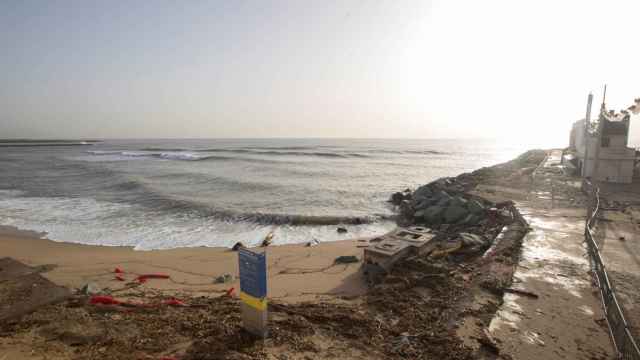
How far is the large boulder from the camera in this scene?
13.1m

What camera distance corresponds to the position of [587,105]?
49.1ft

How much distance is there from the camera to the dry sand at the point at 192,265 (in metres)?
7.42

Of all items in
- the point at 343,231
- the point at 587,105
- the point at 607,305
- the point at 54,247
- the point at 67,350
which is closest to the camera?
the point at 67,350

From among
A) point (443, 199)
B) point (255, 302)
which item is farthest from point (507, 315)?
point (443, 199)

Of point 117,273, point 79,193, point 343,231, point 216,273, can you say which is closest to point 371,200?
point 343,231

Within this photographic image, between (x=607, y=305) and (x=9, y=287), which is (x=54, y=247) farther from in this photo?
(x=607, y=305)

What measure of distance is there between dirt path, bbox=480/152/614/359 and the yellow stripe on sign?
3224mm

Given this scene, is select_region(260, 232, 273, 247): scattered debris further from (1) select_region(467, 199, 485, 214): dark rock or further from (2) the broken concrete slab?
(1) select_region(467, 199, 485, 214): dark rock

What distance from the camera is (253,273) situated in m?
4.46

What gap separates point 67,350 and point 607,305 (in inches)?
316

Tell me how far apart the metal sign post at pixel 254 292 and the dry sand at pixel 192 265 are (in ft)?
7.28

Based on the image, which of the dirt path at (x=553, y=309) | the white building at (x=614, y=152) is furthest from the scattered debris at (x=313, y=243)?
the white building at (x=614, y=152)

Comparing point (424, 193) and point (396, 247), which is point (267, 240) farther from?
point (424, 193)

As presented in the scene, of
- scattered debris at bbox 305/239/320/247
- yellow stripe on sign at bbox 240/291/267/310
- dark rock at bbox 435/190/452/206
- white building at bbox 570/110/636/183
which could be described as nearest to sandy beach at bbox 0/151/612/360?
yellow stripe on sign at bbox 240/291/267/310
